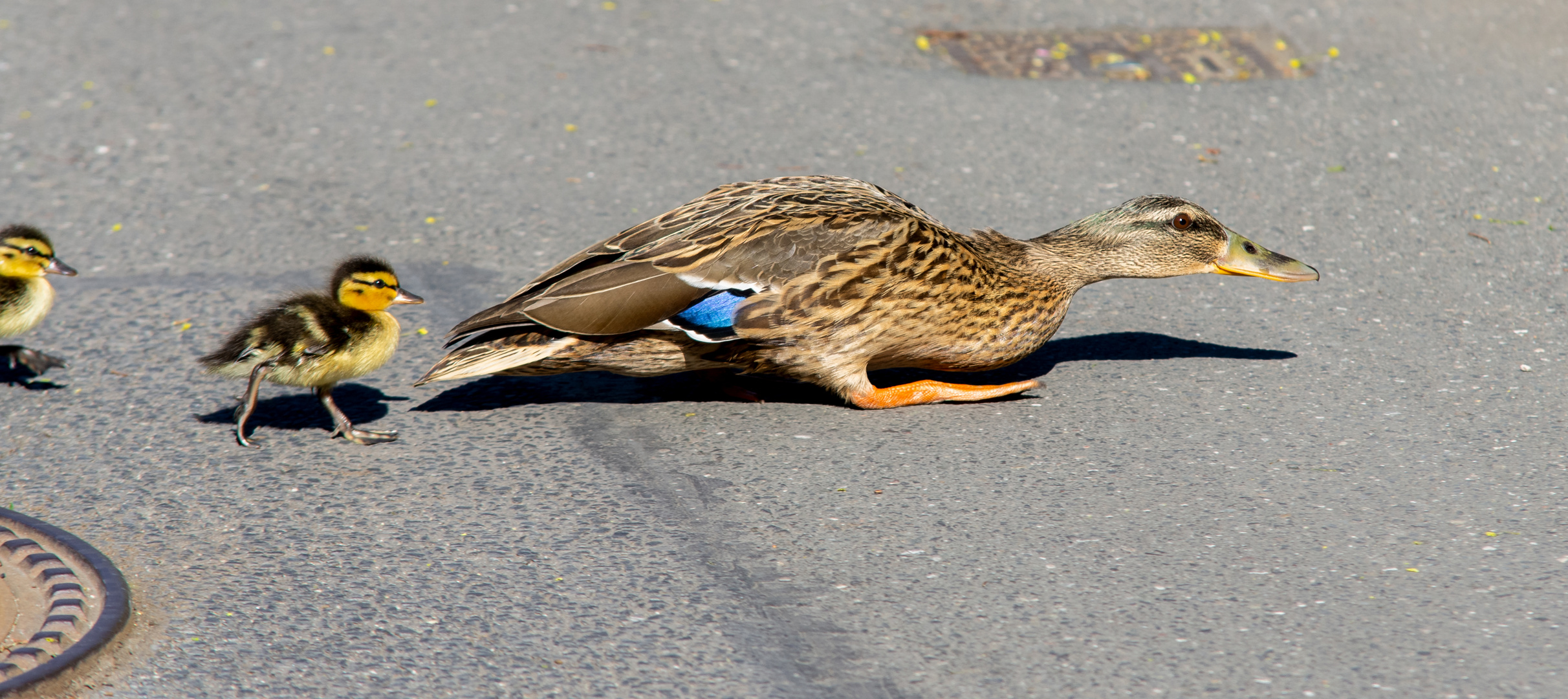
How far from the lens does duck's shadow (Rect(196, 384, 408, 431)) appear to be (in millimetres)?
5184

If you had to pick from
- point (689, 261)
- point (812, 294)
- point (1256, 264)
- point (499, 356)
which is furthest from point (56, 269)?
point (1256, 264)

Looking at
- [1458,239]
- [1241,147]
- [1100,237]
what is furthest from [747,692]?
[1241,147]

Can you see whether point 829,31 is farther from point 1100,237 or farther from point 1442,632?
point 1442,632

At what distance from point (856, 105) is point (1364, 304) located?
3.31 m

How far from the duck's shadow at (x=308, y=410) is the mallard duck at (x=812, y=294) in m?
0.44

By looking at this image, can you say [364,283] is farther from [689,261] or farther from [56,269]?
[56,269]

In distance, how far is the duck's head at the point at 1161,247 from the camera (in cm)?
542

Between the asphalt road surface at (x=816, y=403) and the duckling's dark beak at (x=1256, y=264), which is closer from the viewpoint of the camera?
the asphalt road surface at (x=816, y=403)

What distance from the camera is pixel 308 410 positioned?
210 inches

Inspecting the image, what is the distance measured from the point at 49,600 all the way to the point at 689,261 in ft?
7.22

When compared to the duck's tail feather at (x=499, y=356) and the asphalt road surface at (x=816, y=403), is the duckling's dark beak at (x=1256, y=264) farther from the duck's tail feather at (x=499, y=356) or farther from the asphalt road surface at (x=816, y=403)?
the duck's tail feather at (x=499, y=356)

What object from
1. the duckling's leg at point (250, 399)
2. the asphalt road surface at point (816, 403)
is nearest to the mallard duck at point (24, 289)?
the asphalt road surface at point (816, 403)

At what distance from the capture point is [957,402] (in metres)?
5.32

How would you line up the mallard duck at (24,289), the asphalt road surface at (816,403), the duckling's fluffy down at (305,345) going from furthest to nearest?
the mallard duck at (24,289)
the duckling's fluffy down at (305,345)
the asphalt road surface at (816,403)
